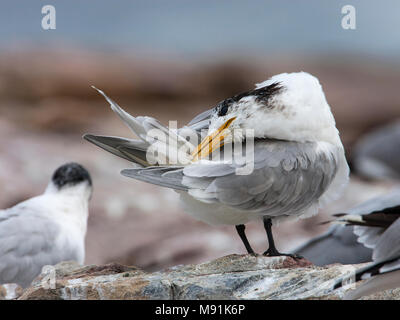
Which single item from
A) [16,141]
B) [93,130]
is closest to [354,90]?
[93,130]

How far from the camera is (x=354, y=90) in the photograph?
13.5 meters

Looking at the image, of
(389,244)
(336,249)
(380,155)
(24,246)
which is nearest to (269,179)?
(389,244)

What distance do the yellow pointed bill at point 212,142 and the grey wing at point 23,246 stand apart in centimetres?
241

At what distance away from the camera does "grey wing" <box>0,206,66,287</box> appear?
5516 millimetres

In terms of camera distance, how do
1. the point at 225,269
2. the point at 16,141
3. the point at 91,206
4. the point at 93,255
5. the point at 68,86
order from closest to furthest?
the point at 225,269, the point at 93,255, the point at 91,206, the point at 16,141, the point at 68,86

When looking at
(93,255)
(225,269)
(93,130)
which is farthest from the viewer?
(93,130)

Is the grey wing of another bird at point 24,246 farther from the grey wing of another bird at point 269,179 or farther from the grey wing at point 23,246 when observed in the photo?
the grey wing of another bird at point 269,179

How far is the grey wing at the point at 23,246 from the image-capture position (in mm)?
5516

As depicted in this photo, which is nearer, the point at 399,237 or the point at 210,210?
the point at 399,237

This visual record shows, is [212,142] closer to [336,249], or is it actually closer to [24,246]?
[336,249]

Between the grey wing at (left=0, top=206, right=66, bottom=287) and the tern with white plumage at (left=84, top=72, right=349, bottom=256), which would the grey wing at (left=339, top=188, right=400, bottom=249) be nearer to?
the tern with white plumage at (left=84, top=72, right=349, bottom=256)

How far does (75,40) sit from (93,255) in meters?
6.66

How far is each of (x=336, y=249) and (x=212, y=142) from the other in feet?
6.53

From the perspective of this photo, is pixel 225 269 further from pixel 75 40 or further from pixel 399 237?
pixel 75 40
